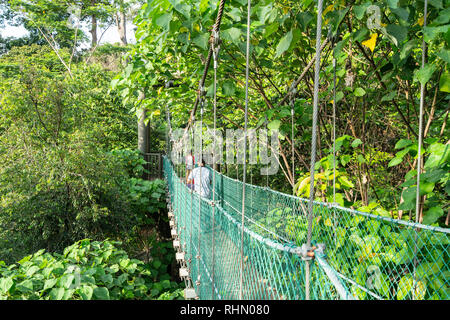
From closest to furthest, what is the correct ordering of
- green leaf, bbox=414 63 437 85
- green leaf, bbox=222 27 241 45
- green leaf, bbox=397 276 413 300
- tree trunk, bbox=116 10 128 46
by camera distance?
green leaf, bbox=414 63 437 85
green leaf, bbox=397 276 413 300
green leaf, bbox=222 27 241 45
tree trunk, bbox=116 10 128 46

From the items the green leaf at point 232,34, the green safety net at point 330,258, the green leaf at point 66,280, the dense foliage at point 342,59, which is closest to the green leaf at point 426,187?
the dense foliage at point 342,59

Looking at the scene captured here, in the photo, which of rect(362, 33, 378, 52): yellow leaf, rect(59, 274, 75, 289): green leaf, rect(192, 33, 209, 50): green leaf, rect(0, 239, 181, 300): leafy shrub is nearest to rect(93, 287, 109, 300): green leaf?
rect(0, 239, 181, 300): leafy shrub

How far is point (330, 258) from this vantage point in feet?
5.63

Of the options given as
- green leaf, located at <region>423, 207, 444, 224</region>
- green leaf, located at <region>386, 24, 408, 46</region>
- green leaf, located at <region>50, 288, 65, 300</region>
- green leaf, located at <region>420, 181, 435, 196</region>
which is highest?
green leaf, located at <region>386, 24, 408, 46</region>

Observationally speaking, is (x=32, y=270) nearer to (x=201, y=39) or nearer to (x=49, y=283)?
(x=49, y=283)

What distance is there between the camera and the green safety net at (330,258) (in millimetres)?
1004

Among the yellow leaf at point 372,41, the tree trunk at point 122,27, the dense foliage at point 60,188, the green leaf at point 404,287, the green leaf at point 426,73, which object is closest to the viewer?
the green leaf at point 426,73

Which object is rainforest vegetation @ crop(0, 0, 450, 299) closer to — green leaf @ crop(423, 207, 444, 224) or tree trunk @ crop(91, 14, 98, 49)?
green leaf @ crop(423, 207, 444, 224)

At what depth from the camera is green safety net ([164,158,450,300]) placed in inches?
39.5

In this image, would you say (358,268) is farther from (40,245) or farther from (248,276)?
(40,245)

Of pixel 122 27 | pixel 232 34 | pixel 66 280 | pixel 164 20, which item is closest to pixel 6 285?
pixel 66 280

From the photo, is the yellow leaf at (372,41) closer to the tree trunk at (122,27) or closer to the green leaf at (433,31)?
the green leaf at (433,31)
